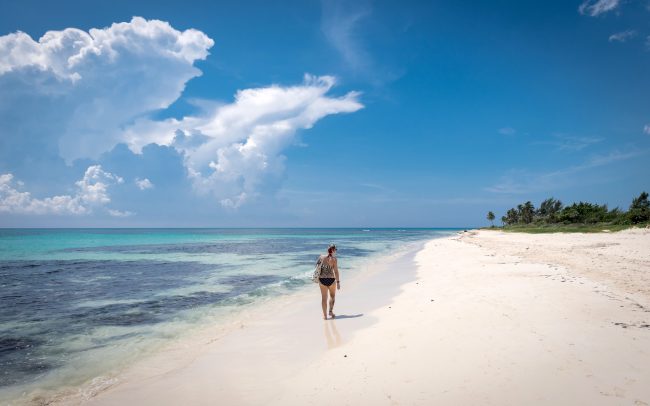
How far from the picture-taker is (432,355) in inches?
264

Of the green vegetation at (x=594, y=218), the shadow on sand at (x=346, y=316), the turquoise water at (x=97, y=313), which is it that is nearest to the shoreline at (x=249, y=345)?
the shadow on sand at (x=346, y=316)

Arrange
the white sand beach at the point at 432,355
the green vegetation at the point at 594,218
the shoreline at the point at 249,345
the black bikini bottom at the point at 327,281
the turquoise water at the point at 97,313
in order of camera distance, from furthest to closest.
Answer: the green vegetation at the point at 594,218, the black bikini bottom at the point at 327,281, the turquoise water at the point at 97,313, the shoreline at the point at 249,345, the white sand beach at the point at 432,355

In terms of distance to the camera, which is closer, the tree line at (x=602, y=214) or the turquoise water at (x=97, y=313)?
the turquoise water at (x=97, y=313)

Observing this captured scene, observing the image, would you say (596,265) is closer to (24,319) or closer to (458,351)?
(458,351)

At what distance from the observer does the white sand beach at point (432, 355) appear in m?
5.30

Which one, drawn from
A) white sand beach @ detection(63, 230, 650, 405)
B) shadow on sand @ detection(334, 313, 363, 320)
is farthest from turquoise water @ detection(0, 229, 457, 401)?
shadow on sand @ detection(334, 313, 363, 320)

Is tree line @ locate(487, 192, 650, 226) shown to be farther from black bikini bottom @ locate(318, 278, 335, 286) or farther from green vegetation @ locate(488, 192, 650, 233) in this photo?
black bikini bottom @ locate(318, 278, 335, 286)

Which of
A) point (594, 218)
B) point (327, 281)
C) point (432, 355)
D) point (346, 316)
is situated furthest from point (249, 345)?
point (594, 218)

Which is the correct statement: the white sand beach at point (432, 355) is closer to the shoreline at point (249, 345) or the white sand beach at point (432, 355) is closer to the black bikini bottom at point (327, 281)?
the shoreline at point (249, 345)

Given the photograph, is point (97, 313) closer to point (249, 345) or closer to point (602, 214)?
point (249, 345)

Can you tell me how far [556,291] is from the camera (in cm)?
1116

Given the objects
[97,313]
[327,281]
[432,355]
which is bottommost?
[97,313]

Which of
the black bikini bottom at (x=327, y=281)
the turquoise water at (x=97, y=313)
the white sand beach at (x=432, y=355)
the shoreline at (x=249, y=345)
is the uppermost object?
the black bikini bottom at (x=327, y=281)

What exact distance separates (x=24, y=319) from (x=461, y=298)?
16070 mm
